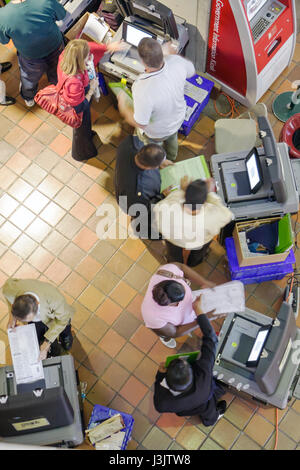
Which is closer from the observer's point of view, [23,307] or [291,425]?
[23,307]

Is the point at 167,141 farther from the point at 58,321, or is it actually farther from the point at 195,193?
the point at 58,321

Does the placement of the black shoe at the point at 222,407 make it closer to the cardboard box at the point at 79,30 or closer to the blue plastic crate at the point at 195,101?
the blue plastic crate at the point at 195,101

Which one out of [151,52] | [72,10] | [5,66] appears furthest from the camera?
[5,66]

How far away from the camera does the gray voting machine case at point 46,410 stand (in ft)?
12.4

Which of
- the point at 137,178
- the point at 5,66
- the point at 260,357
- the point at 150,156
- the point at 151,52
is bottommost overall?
the point at 5,66

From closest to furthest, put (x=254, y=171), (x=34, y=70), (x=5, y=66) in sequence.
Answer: (x=254, y=171), (x=34, y=70), (x=5, y=66)

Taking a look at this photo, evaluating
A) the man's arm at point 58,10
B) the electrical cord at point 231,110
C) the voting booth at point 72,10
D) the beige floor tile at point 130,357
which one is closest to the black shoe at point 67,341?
the beige floor tile at point 130,357

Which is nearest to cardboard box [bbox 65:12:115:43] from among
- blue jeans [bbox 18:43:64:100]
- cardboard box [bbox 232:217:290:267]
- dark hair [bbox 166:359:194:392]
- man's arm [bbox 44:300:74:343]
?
blue jeans [bbox 18:43:64:100]

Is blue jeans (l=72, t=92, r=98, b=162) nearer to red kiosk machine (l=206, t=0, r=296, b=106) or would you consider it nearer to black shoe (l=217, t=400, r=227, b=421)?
red kiosk machine (l=206, t=0, r=296, b=106)

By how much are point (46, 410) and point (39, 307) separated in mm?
798

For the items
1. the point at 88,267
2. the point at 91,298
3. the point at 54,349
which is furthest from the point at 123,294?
the point at 54,349

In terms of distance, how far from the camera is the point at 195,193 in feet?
13.1

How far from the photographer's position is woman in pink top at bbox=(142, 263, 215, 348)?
3888mm
